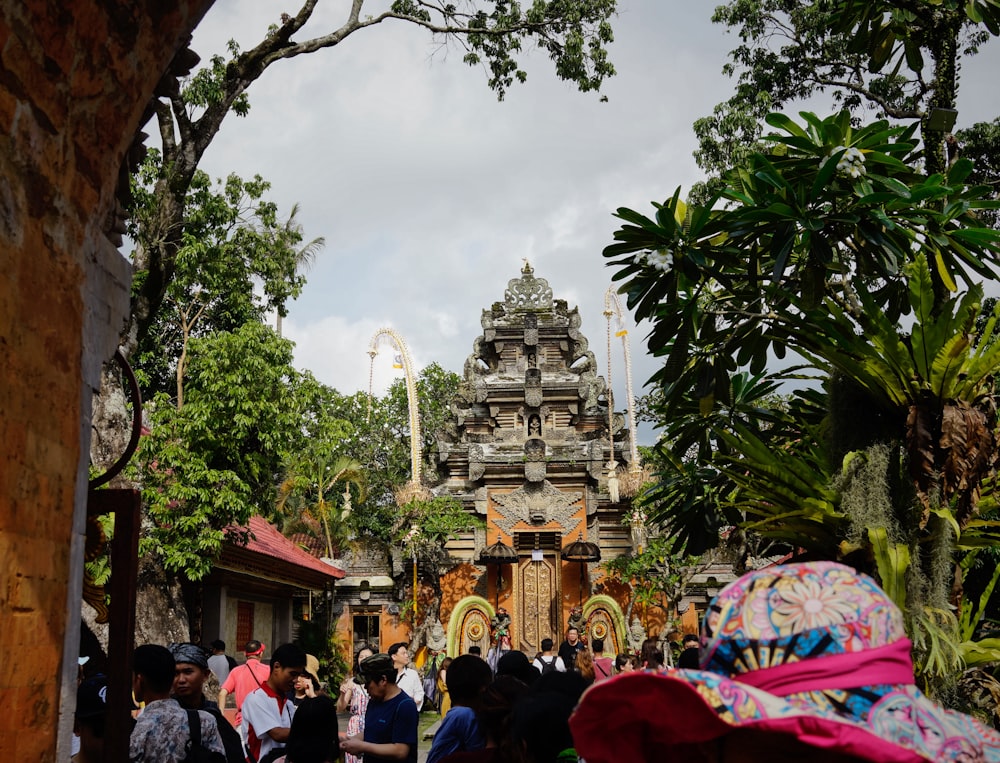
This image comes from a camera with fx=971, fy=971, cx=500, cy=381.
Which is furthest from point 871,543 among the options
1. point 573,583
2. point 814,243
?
point 573,583

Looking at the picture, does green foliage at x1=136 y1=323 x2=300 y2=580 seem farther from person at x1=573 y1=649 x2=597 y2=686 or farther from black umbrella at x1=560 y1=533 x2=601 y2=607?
black umbrella at x1=560 y1=533 x2=601 y2=607

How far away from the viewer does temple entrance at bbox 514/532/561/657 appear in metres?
25.2

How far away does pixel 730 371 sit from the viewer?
6977 millimetres

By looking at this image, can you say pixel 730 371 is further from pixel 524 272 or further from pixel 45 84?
pixel 524 272

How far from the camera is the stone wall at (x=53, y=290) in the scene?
320cm

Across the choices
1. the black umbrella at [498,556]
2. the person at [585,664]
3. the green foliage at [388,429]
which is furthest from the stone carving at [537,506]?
the person at [585,664]

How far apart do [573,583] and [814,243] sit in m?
21.3

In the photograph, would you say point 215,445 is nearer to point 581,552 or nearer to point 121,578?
point 121,578

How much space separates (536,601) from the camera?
83.8ft

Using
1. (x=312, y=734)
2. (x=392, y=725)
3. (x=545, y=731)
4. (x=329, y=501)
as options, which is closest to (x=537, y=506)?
(x=329, y=501)

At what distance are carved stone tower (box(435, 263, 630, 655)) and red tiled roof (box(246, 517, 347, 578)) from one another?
322cm

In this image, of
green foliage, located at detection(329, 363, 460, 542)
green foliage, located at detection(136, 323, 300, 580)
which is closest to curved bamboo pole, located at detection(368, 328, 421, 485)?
green foliage, located at detection(329, 363, 460, 542)

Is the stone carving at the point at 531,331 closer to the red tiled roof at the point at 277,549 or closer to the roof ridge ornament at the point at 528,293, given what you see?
the roof ridge ornament at the point at 528,293

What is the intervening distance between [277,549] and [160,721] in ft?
49.8
